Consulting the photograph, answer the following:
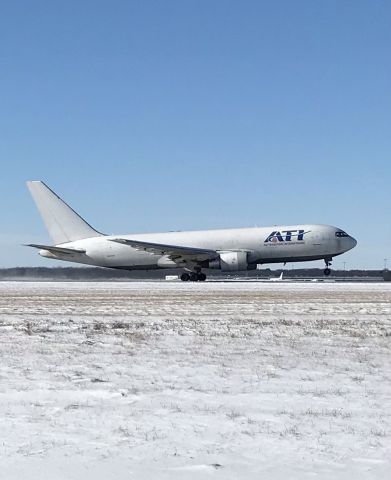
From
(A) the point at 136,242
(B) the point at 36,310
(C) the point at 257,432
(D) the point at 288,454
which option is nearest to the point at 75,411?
(C) the point at 257,432

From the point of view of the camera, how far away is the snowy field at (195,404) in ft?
16.4

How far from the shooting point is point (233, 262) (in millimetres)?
54500

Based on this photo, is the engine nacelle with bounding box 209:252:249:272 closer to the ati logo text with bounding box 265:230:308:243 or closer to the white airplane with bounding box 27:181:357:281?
the white airplane with bounding box 27:181:357:281

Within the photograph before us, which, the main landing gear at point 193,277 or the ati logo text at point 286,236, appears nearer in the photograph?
the ati logo text at point 286,236

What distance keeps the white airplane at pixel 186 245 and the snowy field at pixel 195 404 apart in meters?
40.4

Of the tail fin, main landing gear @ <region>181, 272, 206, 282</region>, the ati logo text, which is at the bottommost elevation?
main landing gear @ <region>181, 272, 206, 282</region>

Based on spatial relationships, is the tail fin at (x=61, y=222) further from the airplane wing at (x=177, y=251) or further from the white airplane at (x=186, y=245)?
the airplane wing at (x=177, y=251)

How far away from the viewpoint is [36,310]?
21.0 metres

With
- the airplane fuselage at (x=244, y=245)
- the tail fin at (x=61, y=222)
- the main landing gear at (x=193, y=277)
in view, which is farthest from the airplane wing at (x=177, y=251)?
the tail fin at (x=61, y=222)

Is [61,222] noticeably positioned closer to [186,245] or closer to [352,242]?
[186,245]

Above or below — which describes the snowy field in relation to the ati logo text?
below

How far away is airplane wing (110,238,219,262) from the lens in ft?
182

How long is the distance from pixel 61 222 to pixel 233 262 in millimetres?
18252

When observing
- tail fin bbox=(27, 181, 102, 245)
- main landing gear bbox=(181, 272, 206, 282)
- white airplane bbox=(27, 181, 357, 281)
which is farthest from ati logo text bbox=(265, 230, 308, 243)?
tail fin bbox=(27, 181, 102, 245)
